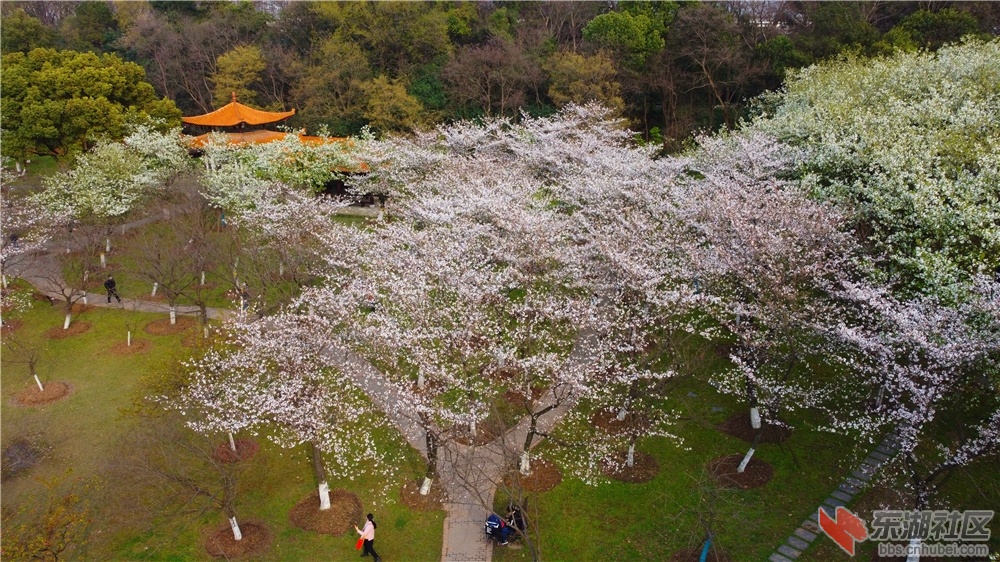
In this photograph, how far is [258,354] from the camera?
16.0 metres

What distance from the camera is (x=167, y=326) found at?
2617cm

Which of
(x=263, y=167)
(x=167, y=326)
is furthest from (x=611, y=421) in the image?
(x=263, y=167)

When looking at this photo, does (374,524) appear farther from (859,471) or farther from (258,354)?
(859,471)

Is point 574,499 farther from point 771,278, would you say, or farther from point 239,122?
point 239,122

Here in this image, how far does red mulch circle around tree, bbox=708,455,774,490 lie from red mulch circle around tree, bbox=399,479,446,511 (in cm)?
735

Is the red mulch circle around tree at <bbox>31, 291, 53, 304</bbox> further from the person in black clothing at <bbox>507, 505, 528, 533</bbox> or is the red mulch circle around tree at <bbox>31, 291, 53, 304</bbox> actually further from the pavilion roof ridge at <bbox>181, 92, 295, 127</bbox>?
the person in black clothing at <bbox>507, 505, 528, 533</bbox>

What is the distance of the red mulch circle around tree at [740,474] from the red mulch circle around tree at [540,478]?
4.19 meters

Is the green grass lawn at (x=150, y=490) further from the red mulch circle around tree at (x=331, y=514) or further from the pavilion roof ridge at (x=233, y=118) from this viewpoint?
the pavilion roof ridge at (x=233, y=118)

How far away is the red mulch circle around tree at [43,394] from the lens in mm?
21203

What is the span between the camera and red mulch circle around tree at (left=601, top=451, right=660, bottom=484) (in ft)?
55.2

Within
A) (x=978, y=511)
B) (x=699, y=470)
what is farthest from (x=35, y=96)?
(x=978, y=511)

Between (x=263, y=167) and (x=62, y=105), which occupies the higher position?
(x=62, y=105)

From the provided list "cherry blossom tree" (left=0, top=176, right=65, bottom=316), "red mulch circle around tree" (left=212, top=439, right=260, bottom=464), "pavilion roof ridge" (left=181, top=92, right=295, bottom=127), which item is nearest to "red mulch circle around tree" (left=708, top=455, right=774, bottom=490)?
"red mulch circle around tree" (left=212, top=439, right=260, bottom=464)

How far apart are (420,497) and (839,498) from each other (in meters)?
Answer: 11.1
